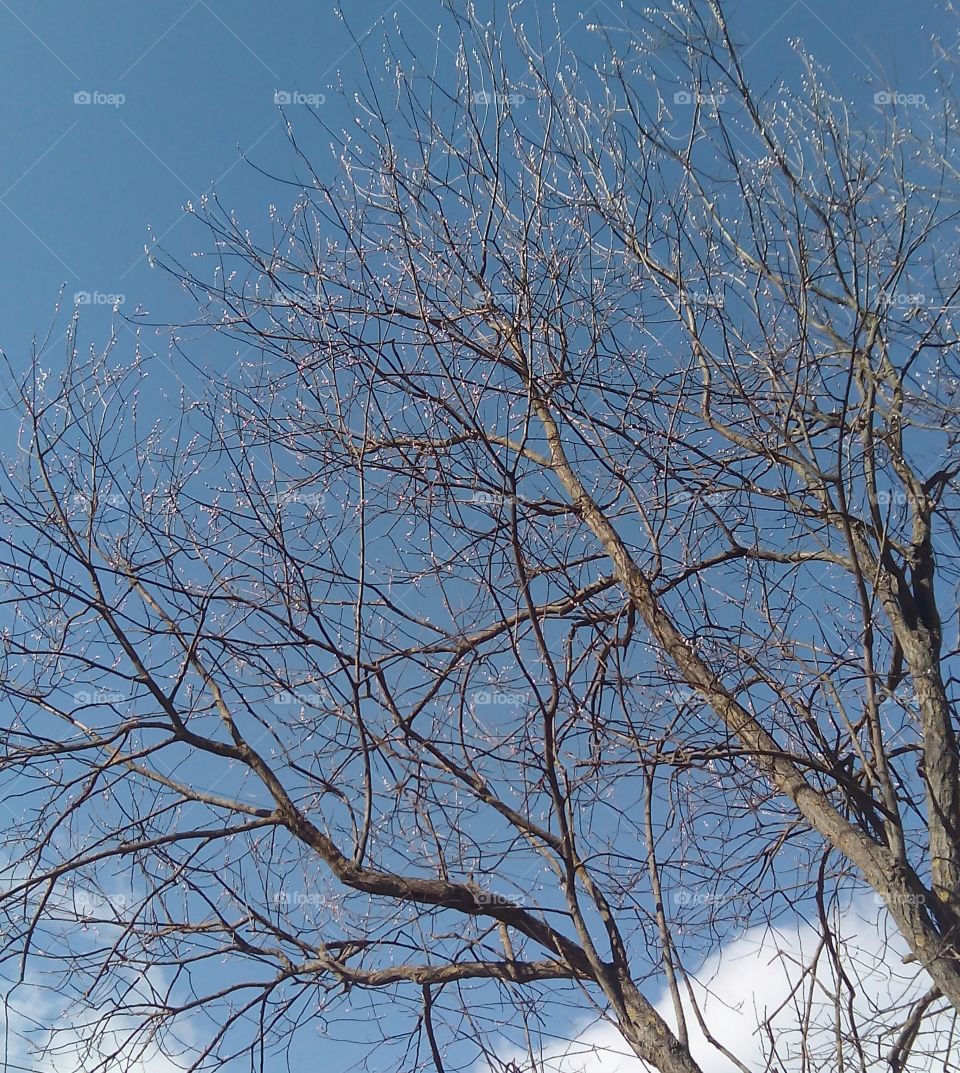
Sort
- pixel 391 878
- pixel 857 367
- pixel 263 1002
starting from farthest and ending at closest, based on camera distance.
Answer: pixel 857 367 < pixel 263 1002 < pixel 391 878

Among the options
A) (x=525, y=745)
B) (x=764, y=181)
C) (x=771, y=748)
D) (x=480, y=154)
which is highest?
(x=480, y=154)

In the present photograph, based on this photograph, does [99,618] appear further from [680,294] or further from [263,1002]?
[680,294]

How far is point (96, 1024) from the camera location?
12.1 feet

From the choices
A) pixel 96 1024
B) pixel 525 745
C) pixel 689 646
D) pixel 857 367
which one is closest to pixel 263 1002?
pixel 96 1024

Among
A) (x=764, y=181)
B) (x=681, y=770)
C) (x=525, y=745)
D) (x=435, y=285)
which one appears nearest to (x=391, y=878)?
(x=525, y=745)

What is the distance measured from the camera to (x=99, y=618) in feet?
12.1

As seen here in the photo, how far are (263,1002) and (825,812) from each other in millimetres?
2158

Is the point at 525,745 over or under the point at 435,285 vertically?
under

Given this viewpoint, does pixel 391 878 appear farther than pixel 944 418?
No

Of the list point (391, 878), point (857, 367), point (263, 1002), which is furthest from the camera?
point (857, 367)

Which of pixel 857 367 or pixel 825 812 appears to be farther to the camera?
pixel 857 367

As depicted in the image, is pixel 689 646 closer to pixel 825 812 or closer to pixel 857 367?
pixel 825 812

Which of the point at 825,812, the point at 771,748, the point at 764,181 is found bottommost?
the point at 825,812

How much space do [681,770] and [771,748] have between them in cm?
34
